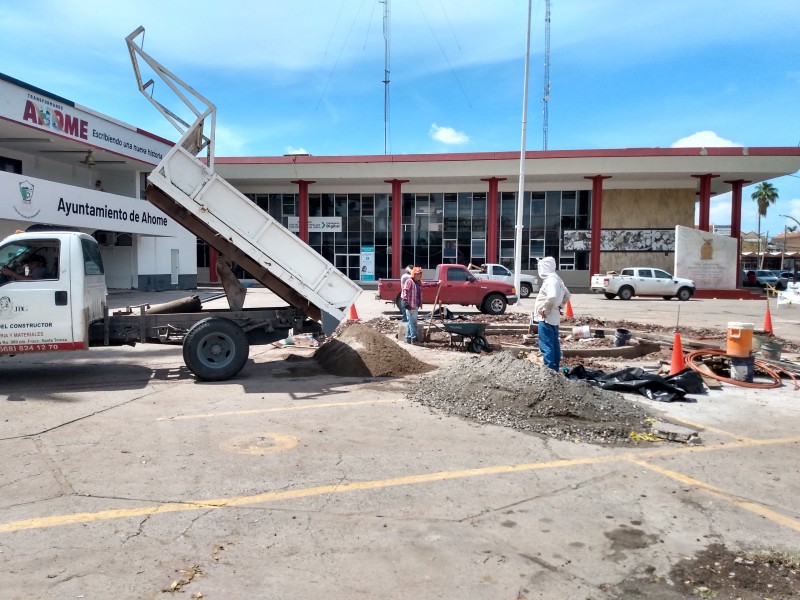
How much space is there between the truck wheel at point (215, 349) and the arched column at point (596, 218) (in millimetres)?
33598

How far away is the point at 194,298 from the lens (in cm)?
936

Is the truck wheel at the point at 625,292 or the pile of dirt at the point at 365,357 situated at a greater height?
the truck wheel at the point at 625,292

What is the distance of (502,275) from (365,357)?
1963 centimetres

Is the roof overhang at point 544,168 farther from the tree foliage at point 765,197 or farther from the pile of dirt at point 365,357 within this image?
the tree foliage at point 765,197

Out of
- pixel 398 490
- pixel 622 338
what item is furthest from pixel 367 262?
pixel 398 490

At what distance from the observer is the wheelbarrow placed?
11383 mm

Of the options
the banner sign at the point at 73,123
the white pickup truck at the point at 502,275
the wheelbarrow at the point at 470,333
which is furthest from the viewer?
the white pickup truck at the point at 502,275

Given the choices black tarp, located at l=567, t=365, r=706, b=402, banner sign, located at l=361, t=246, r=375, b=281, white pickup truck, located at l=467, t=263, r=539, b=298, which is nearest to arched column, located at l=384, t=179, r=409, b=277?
banner sign, located at l=361, t=246, r=375, b=281

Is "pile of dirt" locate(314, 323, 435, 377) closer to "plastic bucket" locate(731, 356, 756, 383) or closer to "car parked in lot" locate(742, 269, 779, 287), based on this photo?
"plastic bucket" locate(731, 356, 756, 383)

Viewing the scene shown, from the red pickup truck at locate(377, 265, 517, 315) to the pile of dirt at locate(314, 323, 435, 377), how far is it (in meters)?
9.02

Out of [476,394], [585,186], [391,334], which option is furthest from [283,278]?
[585,186]

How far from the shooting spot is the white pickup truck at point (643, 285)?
29734mm

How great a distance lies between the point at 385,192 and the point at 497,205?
858cm

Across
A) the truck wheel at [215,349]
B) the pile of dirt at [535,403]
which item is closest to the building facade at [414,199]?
→ the truck wheel at [215,349]
